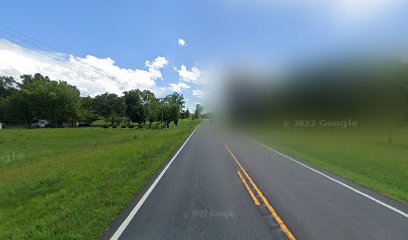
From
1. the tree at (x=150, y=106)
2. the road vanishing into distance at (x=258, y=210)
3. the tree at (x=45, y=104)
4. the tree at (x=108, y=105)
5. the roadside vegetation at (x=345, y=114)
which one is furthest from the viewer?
the tree at (x=108, y=105)

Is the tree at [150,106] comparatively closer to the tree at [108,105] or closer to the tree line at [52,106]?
the tree line at [52,106]

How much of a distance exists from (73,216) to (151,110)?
8975 cm

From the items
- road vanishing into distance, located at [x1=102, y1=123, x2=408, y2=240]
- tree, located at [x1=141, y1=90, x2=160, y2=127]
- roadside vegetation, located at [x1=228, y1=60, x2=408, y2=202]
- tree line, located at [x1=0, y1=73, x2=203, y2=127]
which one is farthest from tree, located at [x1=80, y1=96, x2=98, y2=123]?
road vanishing into distance, located at [x1=102, y1=123, x2=408, y2=240]

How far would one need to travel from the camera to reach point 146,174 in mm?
12242

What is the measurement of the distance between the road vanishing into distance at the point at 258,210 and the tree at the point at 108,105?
376 ft

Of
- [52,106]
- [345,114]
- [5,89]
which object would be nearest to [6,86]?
[5,89]

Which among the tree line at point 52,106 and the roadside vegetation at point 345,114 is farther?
the tree line at point 52,106

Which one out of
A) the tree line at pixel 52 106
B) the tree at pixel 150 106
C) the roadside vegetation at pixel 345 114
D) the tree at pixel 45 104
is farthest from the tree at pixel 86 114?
the roadside vegetation at pixel 345 114

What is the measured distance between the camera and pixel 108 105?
129 meters

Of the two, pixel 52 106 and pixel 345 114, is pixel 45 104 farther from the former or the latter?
pixel 345 114

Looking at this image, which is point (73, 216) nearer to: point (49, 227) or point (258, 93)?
point (49, 227)

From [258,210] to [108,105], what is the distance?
12885 cm

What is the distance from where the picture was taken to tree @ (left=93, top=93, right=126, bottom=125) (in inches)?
4793

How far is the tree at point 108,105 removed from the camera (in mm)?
121750
